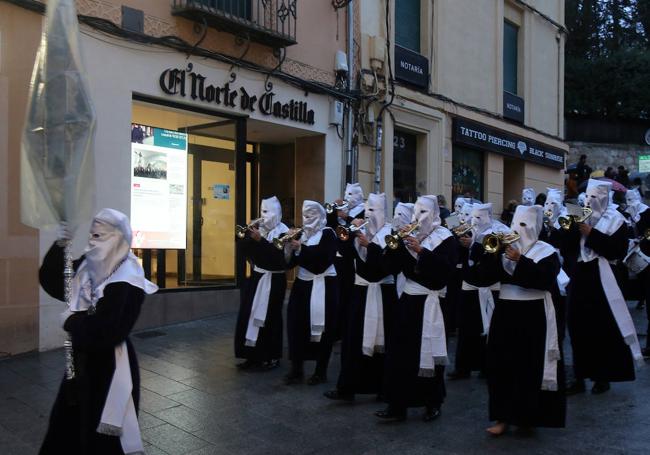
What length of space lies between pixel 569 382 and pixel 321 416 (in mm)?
2792

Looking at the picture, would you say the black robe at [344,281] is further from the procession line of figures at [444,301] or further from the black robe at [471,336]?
the black robe at [471,336]

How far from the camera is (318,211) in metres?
7.08

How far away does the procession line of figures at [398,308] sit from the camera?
3.46 metres

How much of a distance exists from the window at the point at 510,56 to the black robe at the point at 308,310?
12441 millimetres

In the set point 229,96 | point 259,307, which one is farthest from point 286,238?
point 229,96

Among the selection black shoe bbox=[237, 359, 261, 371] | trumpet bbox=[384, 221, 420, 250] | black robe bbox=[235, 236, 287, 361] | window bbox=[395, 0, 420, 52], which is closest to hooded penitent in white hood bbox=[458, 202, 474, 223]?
trumpet bbox=[384, 221, 420, 250]

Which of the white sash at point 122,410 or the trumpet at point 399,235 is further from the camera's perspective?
the trumpet at point 399,235

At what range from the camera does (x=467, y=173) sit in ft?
52.9

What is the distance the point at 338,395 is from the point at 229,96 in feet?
18.9

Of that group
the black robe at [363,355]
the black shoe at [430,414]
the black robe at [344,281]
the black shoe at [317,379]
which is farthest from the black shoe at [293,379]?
the black shoe at [430,414]

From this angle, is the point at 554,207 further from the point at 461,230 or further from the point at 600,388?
the point at 600,388

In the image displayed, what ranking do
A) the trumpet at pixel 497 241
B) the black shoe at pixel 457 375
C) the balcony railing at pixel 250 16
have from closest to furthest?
the trumpet at pixel 497 241 → the black shoe at pixel 457 375 → the balcony railing at pixel 250 16

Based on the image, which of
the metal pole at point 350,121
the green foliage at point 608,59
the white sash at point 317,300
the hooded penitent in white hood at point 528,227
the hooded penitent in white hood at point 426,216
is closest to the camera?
the hooded penitent in white hood at point 528,227

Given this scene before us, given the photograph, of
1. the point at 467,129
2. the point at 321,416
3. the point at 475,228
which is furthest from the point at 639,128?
the point at 321,416
